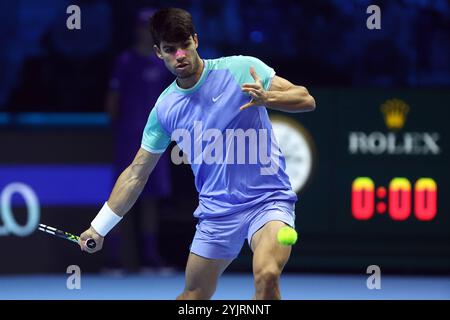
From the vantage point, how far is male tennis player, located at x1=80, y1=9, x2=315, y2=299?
22.0ft

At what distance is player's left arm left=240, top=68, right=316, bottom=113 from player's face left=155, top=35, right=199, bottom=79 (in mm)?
328

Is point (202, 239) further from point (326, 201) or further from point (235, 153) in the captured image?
point (326, 201)

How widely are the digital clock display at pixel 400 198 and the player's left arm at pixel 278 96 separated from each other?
13.4 feet

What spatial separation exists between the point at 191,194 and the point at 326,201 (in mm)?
1169

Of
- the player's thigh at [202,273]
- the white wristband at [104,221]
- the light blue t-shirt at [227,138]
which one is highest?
the light blue t-shirt at [227,138]

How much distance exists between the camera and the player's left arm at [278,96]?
6.55m

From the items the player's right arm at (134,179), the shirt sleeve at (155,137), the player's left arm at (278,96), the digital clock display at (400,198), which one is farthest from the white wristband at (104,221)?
the digital clock display at (400,198)

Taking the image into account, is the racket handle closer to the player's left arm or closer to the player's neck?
the player's neck

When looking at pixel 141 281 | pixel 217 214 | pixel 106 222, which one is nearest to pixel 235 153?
pixel 217 214

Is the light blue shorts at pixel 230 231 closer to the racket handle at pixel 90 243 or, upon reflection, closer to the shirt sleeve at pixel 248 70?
the racket handle at pixel 90 243

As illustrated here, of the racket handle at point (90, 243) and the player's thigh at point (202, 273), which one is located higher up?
the racket handle at point (90, 243)

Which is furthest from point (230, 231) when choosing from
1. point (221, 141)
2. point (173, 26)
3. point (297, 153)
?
point (297, 153)

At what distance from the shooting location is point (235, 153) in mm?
6789

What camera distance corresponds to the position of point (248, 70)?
6.87 metres
